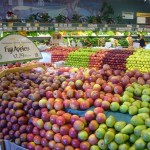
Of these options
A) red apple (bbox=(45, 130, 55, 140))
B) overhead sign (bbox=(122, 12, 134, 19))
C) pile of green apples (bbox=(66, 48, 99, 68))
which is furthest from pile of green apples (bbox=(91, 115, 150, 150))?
overhead sign (bbox=(122, 12, 134, 19))

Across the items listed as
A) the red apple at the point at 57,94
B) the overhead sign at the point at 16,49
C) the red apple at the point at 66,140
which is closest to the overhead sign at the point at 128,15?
the overhead sign at the point at 16,49

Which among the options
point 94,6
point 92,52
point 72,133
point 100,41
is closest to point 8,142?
point 72,133

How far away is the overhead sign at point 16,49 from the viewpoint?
3.45 meters

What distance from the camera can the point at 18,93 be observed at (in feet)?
8.75

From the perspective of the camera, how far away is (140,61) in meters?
4.95

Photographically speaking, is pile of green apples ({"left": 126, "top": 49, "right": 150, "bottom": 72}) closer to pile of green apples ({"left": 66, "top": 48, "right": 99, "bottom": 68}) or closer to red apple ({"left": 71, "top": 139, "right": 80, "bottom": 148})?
pile of green apples ({"left": 66, "top": 48, "right": 99, "bottom": 68})

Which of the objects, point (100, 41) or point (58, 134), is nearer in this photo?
point (58, 134)

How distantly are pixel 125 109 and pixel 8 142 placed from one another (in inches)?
39.8

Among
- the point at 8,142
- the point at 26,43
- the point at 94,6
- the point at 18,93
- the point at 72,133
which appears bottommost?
the point at 8,142

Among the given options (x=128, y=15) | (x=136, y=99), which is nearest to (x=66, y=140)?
(x=136, y=99)

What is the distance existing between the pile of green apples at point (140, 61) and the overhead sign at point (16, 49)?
1.92 m

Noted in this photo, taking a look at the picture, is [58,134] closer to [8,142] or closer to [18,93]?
[8,142]

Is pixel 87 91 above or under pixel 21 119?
above

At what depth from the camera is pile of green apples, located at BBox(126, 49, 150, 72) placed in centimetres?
486
